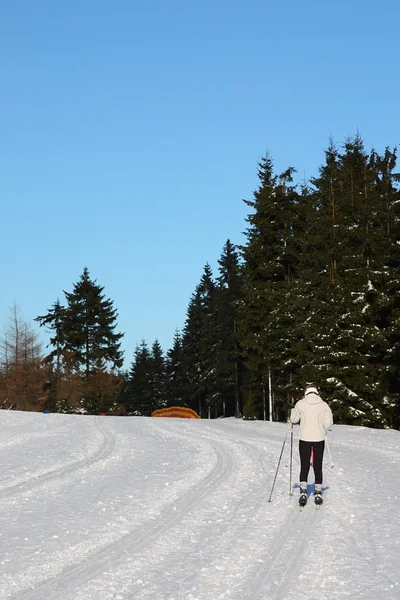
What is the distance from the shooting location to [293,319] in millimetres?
36812

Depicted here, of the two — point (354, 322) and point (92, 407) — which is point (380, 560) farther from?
point (92, 407)

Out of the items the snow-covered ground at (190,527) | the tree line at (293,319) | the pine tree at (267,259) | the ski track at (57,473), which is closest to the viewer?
the snow-covered ground at (190,527)

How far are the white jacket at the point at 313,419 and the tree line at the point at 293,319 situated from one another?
19.4 meters

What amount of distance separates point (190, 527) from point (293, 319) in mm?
28141

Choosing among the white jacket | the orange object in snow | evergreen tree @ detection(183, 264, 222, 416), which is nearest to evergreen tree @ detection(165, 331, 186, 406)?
evergreen tree @ detection(183, 264, 222, 416)

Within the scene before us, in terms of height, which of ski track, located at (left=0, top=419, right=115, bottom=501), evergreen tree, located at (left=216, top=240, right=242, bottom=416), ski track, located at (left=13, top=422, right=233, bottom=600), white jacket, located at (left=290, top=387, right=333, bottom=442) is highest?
evergreen tree, located at (left=216, top=240, right=242, bottom=416)

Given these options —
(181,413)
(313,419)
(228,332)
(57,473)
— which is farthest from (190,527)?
(228,332)

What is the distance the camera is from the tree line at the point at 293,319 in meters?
31.7

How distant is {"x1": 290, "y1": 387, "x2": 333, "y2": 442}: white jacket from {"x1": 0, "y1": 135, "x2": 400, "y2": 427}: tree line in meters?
19.4

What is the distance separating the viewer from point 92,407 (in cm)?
6153

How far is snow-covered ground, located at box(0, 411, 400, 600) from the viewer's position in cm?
666

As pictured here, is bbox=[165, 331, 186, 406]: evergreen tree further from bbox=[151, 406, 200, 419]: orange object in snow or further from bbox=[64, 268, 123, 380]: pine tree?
bbox=[151, 406, 200, 419]: orange object in snow

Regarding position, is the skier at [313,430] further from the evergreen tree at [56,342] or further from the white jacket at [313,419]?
the evergreen tree at [56,342]

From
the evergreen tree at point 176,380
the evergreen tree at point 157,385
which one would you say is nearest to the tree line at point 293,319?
the evergreen tree at point 176,380
